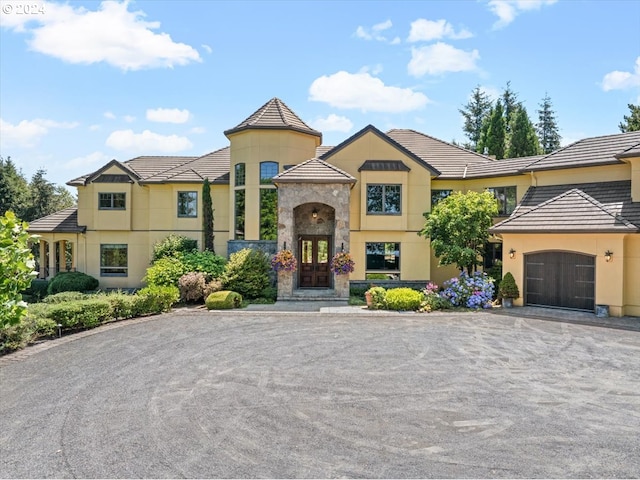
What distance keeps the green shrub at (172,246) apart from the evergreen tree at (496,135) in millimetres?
26894

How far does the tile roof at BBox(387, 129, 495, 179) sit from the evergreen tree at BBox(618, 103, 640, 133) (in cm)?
2301

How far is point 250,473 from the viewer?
194 inches

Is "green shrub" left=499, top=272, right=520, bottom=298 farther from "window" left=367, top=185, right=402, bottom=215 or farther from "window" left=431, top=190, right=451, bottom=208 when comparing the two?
"window" left=431, top=190, right=451, bottom=208

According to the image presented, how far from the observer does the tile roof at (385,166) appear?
20.2m

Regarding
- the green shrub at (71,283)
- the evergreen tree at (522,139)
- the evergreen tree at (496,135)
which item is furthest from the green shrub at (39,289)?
the evergreen tree at (522,139)

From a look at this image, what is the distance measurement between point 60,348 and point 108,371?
2.89 metres

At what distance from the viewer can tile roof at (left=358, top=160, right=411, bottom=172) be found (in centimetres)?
2025

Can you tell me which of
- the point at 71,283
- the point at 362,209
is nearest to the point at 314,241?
the point at 362,209

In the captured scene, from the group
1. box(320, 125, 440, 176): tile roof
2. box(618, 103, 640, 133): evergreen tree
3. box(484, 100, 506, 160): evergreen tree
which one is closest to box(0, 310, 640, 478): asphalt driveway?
box(320, 125, 440, 176): tile roof

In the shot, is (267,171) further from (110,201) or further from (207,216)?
(110,201)

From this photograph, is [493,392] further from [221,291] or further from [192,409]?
[221,291]

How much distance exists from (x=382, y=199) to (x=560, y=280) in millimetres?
8703

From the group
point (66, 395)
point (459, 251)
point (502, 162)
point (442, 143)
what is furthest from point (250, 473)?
point (442, 143)

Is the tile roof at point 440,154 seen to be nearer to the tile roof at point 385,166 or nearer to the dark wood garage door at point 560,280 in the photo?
the tile roof at point 385,166
